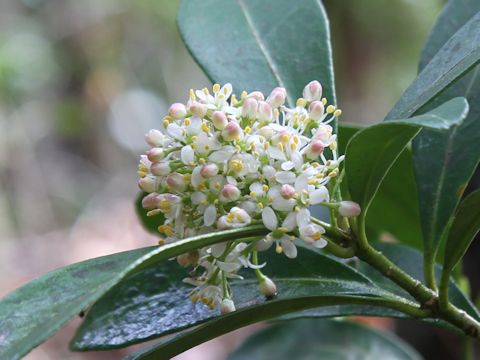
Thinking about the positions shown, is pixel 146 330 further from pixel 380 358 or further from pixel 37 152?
pixel 37 152

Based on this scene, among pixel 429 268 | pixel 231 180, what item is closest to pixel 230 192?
pixel 231 180

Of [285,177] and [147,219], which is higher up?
[285,177]

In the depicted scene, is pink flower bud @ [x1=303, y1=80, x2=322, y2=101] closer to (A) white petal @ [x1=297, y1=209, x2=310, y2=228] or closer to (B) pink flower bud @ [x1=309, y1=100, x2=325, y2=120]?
(B) pink flower bud @ [x1=309, y1=100, x2=325, y2=120]

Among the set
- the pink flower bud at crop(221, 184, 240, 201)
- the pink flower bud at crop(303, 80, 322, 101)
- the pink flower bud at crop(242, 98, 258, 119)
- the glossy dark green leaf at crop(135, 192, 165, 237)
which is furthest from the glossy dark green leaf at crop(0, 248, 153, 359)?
the glossy dark green leaf at crop(135, 192, 165, 237)

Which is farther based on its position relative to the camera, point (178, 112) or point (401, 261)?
point (401, 261)

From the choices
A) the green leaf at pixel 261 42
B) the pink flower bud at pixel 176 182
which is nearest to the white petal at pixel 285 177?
the pink flower bud at pixel 176 182

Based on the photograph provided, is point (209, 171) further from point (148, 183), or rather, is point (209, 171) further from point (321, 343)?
point (321, 343)

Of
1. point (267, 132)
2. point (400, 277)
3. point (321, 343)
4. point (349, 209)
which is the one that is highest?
point (267, 132)

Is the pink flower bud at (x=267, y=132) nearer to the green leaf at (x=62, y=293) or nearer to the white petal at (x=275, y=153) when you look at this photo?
the white petal at (x=275, y=153)
